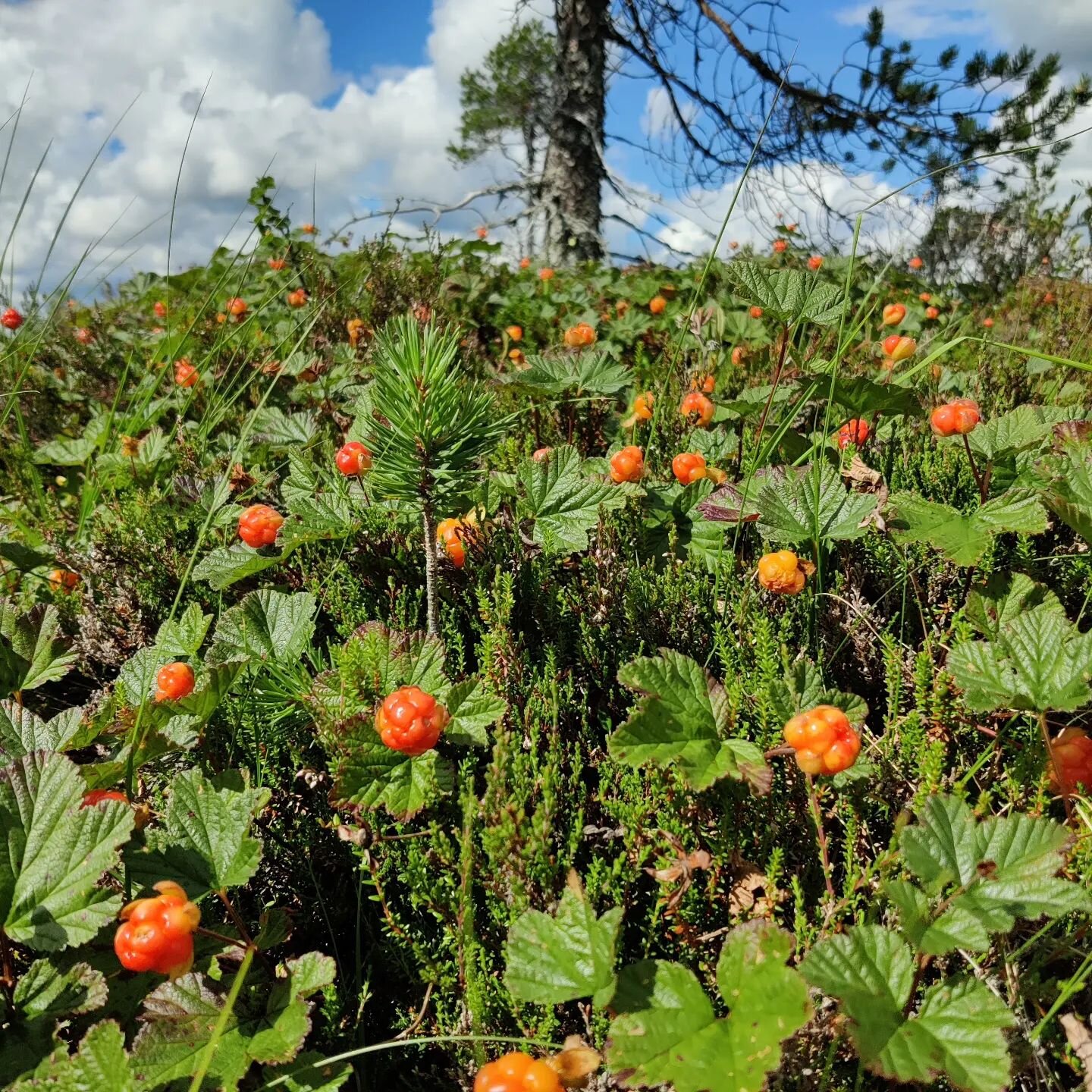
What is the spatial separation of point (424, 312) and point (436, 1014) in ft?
10.5

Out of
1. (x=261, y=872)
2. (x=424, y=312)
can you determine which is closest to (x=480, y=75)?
(x=424, y=312)

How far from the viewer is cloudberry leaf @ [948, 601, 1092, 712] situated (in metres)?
1.29

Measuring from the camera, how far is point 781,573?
1660 mm

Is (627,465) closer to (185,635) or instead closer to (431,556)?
(431,556)

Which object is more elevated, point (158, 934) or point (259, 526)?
point (259, 526)

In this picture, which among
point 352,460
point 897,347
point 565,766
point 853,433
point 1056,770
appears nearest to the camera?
point 1056,770

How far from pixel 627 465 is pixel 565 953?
1281 millimetres

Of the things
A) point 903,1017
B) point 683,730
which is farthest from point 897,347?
point 903,1017

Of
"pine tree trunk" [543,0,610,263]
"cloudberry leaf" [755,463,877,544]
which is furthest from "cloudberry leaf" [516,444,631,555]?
"pine tree trunk" [543,0,610,263]

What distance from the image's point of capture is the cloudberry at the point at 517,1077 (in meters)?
0.96

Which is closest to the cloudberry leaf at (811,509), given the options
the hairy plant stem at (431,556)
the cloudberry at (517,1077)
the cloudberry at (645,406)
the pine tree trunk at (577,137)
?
the hairy plant stem at (431,556)

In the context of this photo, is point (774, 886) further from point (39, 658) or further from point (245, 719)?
point (39, 658)

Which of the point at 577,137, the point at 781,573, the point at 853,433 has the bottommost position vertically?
the point at 781,573

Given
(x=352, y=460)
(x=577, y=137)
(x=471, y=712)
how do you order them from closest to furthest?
(x=471, y=712) < (x=352, y=460) < (x=577, y=137)
